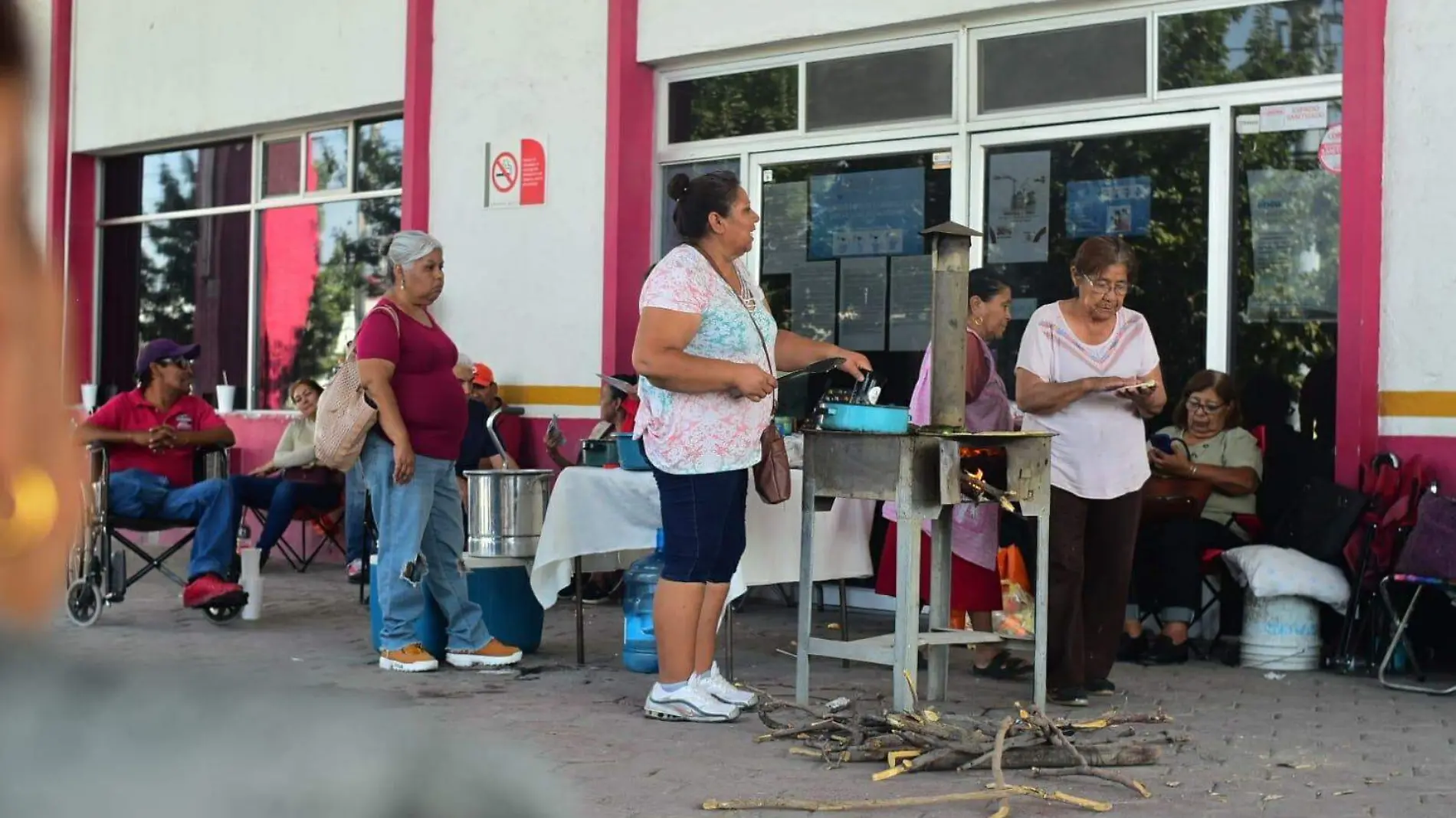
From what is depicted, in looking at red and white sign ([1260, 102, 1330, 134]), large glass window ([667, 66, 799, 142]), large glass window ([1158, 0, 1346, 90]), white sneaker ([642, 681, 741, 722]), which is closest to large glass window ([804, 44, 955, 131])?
large glass window ([667, 66, 799, 142])

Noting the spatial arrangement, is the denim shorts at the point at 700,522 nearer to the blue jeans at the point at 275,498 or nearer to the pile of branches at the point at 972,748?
the pile of branches at the point at 972,748

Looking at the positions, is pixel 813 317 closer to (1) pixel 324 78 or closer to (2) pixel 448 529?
(2) pixel 448 529

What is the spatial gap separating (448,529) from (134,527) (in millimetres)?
2532

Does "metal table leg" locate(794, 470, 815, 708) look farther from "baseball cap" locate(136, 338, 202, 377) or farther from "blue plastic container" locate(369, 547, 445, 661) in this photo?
"baseball cap" locate(136, 338, 202, 377)

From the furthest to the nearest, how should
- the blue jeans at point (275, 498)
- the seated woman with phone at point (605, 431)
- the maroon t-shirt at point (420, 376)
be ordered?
1. the blue jeans at point (275, 498)
2. the seated woman with phone at point (605, 431)
3. the maroon t-shirt at point (420, 376)

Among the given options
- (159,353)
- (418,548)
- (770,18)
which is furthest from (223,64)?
(418,548)

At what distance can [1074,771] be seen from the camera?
501 centimetres

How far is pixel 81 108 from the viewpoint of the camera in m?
13.9

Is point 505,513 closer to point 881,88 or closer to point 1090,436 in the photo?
point 1090,436

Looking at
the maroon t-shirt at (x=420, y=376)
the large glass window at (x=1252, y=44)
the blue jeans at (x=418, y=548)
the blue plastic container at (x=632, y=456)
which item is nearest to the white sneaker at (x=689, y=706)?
the blue plastic container at (x=632, y=456)

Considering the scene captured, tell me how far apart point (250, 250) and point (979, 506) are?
814cm

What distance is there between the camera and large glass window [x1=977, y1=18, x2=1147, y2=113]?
8266mm

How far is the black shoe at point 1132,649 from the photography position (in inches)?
293

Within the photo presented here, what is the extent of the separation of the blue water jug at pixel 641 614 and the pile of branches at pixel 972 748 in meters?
1.42
